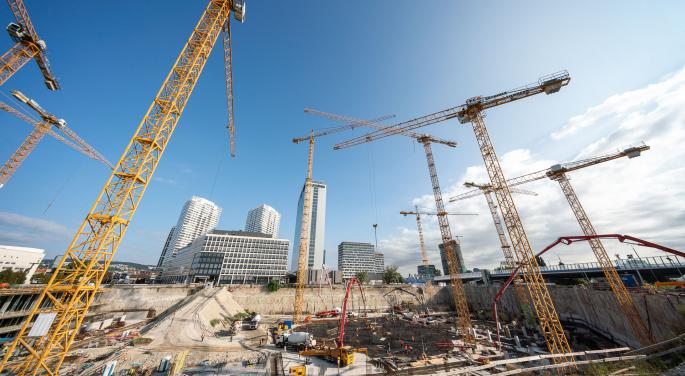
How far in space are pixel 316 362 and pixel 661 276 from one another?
69.2 m

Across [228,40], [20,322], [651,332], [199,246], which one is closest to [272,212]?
[199,246]

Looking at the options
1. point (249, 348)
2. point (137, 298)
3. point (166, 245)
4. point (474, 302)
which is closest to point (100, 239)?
point (249, 348)

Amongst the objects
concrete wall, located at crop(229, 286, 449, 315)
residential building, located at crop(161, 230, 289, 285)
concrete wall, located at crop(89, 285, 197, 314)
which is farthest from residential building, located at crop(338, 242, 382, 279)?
concrete wall, located at crop(89, 285, 197, 314)

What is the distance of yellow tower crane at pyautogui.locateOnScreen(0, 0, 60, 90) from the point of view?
25.2m

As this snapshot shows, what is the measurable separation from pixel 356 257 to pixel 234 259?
11482 centimetres

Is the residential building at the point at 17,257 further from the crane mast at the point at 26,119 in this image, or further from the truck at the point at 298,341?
the truck at the point at 298,341

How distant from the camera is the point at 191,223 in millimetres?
178000

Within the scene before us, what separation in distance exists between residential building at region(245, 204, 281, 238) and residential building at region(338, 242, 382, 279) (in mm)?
63181

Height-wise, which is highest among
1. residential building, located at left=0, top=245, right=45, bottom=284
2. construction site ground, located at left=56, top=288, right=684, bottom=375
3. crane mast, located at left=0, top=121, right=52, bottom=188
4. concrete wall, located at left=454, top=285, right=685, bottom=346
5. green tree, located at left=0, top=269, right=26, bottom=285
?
crane mast, located at left=0, top=121, right=52, bottom=188

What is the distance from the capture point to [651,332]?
22938 millimetres

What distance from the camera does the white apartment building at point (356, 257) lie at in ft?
609

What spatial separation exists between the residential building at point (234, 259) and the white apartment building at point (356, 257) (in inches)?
3507

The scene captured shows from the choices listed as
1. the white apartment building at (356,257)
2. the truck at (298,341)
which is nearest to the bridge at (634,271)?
the truck at (298,341)

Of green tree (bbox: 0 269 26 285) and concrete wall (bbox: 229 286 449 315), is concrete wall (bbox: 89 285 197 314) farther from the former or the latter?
green tree (bbox: 0 269 26 285)
